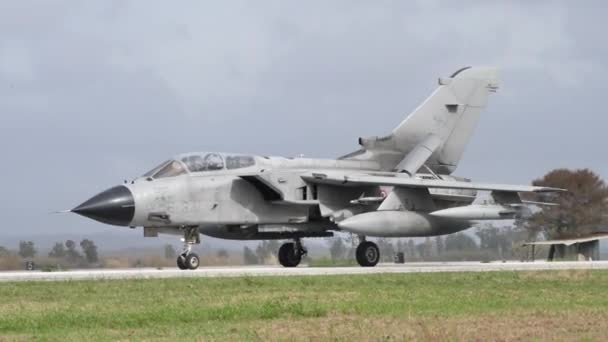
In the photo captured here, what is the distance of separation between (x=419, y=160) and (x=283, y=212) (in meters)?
4.31

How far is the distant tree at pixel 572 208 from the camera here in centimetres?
3834

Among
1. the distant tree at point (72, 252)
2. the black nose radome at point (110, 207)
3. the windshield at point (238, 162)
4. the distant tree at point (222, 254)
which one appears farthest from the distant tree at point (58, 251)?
the black nose radome at point (110, 207)

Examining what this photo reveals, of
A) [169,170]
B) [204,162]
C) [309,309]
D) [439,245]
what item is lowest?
[309,309]

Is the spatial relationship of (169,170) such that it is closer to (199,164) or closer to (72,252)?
(199,164)

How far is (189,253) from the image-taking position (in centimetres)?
2444

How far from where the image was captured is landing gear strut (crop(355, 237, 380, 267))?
86.7 ft

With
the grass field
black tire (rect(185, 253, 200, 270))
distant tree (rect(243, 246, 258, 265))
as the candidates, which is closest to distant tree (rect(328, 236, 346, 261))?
distant tree (rect(243, 246, 258, 265))

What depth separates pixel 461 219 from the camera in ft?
85.0

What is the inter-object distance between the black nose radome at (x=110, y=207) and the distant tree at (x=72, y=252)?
1008cm

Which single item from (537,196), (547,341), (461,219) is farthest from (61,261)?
(547,341)

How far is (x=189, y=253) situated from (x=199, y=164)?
1988 millimetres

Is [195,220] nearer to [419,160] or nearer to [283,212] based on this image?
[283,212]

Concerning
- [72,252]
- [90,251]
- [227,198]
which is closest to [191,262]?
[227,198]

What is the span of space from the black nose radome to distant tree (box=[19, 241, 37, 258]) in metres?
11.2
